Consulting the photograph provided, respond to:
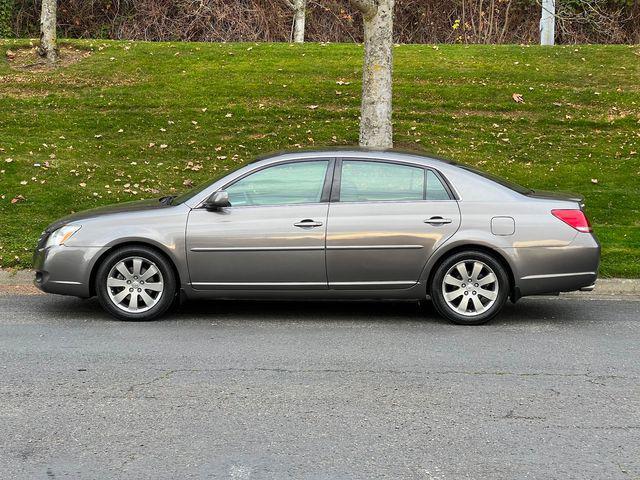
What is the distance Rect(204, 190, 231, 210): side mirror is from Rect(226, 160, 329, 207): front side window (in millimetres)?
136

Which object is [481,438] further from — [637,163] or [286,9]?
[286,9]

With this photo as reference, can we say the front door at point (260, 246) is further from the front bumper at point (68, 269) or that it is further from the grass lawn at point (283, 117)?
the grass lawn at point (283, 117)

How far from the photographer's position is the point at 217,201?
768cm

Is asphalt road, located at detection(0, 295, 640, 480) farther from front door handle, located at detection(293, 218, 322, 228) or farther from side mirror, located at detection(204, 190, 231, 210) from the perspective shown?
side mirror, located at detection(204, 190, 231, 210)

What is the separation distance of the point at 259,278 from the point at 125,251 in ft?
3.85

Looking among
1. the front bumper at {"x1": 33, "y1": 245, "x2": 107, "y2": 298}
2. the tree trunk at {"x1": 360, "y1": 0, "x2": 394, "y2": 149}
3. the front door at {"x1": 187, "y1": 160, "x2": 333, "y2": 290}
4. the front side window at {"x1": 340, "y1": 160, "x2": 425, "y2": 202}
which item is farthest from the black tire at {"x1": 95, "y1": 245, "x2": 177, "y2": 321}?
the tree trunk at {"x1": 360, "y1": 0, "x2": 394, "y2": 149}

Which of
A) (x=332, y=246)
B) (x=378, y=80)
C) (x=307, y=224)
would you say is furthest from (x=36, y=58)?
(x=332, y=246)

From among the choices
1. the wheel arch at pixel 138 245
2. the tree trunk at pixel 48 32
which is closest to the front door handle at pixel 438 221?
the wheel arch at pixel 138 245

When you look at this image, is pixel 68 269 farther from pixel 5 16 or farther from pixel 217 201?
pixel 5 16

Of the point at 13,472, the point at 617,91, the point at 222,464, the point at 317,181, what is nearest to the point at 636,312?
the point at 317,181

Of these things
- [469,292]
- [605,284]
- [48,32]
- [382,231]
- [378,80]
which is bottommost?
[605,284]

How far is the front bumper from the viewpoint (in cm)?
774

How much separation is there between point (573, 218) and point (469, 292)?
3.63 feet

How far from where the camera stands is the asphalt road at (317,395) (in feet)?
15.0
